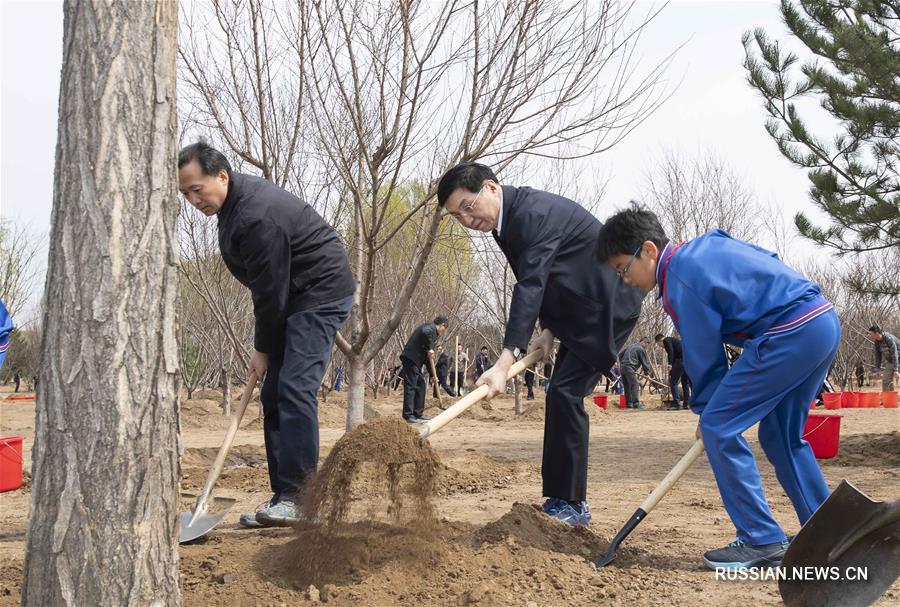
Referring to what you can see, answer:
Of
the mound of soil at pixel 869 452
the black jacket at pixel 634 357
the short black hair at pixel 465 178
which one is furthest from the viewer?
the black jacket at pixel 634 357

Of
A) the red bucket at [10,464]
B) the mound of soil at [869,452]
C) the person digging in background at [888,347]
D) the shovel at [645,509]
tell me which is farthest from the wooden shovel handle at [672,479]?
the person digging in background at [888,347]

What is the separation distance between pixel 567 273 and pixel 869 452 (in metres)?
4.86

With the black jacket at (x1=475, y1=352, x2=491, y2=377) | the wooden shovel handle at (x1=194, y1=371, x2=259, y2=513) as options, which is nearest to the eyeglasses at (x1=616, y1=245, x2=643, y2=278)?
the wooden shovel handle at (x1=194, y1=371, x2=259, y2=513)

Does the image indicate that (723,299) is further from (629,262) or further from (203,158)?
(203,158)

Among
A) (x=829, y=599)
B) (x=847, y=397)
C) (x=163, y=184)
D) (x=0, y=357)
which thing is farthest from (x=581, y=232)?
(x=847, y=397)

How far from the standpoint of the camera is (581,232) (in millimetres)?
3889

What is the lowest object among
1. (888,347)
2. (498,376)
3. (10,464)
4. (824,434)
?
(10,464)

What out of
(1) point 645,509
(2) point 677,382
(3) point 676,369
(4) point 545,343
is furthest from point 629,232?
(2) point 677,382

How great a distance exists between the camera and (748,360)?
307 centimetres

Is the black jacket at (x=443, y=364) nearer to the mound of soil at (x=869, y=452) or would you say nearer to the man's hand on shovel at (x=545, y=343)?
the mound of soil at (x=869, y=452)

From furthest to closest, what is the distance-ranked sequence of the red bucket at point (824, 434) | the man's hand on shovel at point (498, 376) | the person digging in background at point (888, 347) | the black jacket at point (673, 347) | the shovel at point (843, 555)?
the black jacket at point (673, 347) → the person digging in background at point (888, 347) → the red bucket at point (824, 434) → the man's hand on shovel at point (498, 376) → the shovel at point (843, 555)

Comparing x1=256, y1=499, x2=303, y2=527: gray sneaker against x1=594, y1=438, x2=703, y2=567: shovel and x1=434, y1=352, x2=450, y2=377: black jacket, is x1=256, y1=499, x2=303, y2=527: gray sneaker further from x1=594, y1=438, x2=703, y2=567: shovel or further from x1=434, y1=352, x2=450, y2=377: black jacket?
x1=434, y1=352, x2=450, y2=377: black jacket

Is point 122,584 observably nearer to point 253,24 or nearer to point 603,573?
point 603,573

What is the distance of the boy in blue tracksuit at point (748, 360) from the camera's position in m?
3.03
